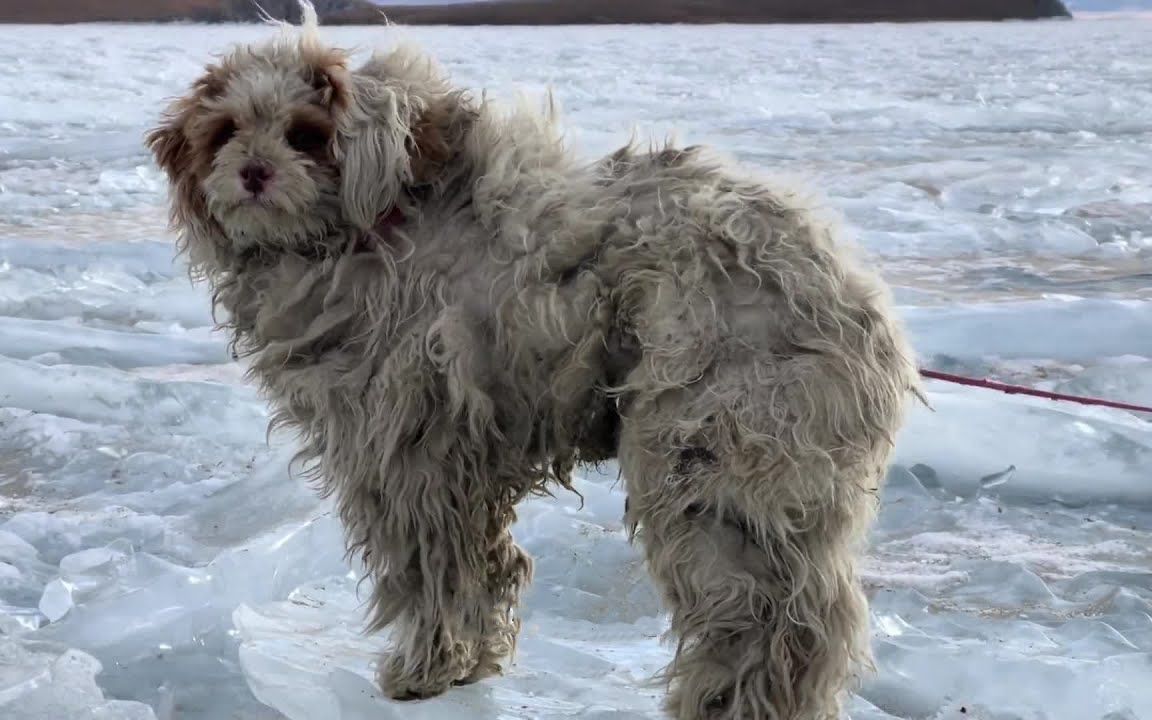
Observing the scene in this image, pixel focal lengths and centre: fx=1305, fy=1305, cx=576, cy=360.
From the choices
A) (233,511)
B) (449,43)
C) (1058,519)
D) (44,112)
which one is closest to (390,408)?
(233,511)

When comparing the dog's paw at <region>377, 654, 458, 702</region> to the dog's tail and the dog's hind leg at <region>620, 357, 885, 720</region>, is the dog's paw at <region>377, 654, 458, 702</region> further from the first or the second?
the dog's tail

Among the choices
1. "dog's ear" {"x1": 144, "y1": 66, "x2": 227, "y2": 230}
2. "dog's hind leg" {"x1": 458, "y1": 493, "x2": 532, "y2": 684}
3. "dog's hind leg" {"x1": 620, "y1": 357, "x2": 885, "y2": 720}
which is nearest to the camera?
"dog's hind leg" {"x1": 620, "y1": 357, "x2": 885, "y2": 720}

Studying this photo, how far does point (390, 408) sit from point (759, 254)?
95 cm

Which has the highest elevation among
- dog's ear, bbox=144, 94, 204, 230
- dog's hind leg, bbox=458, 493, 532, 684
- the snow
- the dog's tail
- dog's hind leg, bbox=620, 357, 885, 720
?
the dog's tail

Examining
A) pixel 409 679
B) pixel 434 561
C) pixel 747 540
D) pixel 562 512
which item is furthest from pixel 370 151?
pixel 562 512

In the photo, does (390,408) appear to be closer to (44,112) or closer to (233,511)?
(233,511)

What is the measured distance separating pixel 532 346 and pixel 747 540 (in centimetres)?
65

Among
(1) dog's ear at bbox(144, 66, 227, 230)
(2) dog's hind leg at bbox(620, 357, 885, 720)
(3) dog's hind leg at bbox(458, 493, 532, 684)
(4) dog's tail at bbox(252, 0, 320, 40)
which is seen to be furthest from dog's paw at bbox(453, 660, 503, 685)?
(4) dog's tail at bbox(252, 0, 320, 40)

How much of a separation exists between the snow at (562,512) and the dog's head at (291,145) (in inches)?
15.5

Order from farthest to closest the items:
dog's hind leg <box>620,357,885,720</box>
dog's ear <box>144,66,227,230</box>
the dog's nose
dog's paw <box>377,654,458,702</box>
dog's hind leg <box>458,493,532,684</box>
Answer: dog's hind leg <box>458,493,532,684</box>, dog's paw <box>377,654,458,702</box>, dog's ear <box>144,66,227,230</box>, the dog's nose, dog's hind leg <box>620,357,885,720</box>

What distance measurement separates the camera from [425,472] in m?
3.14

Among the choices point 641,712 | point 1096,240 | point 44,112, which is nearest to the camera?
point 641,712

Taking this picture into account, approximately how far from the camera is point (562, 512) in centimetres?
468

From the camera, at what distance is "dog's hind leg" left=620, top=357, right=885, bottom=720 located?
2.68 metres
